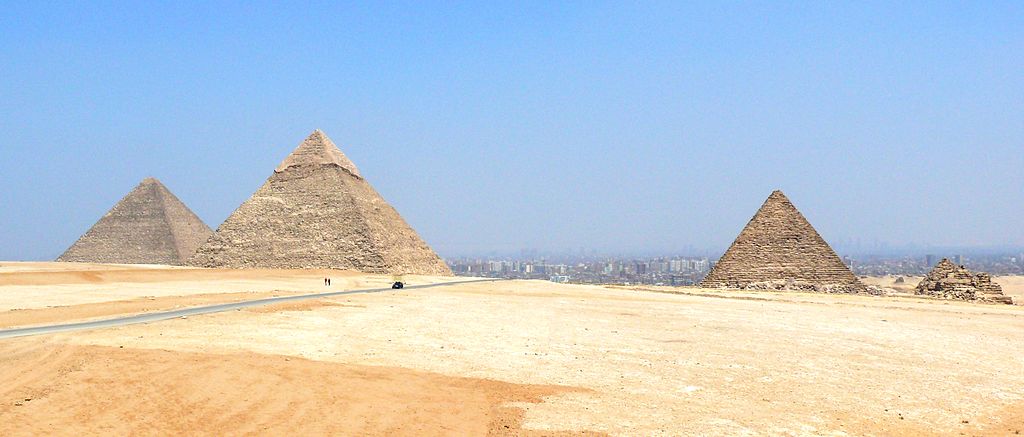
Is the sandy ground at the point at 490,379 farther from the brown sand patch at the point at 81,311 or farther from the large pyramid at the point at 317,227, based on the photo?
the large pyramid at the point at 317,227

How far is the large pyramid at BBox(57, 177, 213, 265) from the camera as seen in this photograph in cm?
10075

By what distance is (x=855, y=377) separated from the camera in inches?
666

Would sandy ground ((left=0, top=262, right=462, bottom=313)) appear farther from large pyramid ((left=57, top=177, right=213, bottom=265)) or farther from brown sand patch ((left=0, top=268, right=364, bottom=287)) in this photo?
large pyramid ((left=57, top=177, right=213, bottom=265))

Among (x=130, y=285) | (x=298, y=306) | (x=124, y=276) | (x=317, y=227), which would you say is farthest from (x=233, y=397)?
(x=317, y=227)

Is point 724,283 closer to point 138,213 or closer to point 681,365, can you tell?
point 681,365

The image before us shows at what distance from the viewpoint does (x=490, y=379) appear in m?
14.9

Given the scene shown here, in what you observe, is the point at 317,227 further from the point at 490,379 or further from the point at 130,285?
the point at 490,379

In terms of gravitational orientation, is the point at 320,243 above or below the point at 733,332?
above

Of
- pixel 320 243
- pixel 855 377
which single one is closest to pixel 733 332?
pixel 855 377

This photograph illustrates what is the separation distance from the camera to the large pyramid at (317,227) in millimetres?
79188

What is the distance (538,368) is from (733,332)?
467 inches

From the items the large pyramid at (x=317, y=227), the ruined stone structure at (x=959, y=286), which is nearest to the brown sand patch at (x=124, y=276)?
the large pyramid at (x=317, y=227)

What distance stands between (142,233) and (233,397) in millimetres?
100813

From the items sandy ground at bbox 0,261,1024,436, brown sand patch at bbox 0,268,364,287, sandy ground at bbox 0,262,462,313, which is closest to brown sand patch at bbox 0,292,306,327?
sandy ground at bbox 0,261,1024,436
